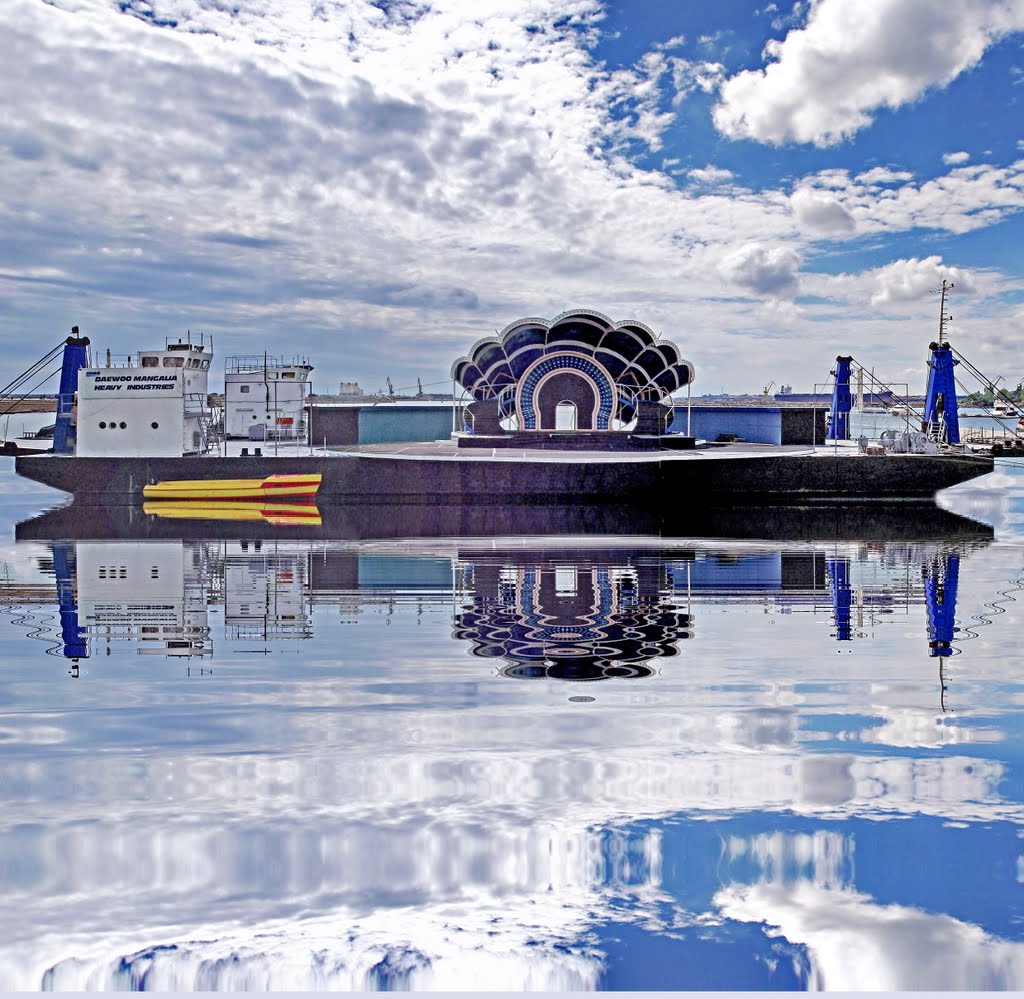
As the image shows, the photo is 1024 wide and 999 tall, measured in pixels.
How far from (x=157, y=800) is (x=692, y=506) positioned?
34.4m

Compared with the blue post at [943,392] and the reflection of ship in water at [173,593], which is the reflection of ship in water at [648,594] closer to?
the reflection of ship in water at [173,593]

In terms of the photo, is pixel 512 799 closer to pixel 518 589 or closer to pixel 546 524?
pixel 518 589

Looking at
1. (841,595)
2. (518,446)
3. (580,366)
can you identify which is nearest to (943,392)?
(580,366)

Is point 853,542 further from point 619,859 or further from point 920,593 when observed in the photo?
point 619,859

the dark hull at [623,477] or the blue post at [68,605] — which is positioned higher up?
the dark hull at [623,477]

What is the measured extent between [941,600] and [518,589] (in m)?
6.37

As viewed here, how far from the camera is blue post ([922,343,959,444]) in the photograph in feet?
160

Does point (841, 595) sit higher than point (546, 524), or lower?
lower

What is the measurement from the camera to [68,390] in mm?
47531

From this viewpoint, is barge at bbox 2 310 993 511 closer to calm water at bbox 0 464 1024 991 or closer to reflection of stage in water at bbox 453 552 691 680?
reflection of stage in water at bbox 453 552 691 680

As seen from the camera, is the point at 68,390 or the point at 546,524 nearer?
the point at 546,524

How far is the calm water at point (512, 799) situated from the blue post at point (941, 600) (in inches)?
6.8

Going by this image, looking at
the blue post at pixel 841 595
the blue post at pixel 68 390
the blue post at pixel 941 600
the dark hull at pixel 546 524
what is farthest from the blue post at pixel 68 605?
the blue post at pixel 68 390

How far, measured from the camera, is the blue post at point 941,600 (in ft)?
39.4
